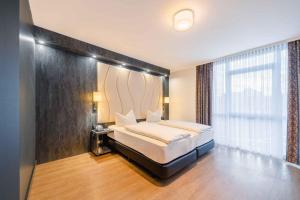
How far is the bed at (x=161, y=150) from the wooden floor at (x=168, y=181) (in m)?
0.19

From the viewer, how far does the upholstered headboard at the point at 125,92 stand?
3570 millimetres

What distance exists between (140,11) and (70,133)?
2904 millimetres

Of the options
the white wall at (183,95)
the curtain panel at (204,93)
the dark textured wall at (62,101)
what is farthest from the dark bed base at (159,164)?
the white wall at (183,95)

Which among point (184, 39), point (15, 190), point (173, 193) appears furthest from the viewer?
point (184, 39)

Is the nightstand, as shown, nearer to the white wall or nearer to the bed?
the bed

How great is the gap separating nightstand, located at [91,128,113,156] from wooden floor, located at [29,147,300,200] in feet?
0.78

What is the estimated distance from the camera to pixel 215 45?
10.3 ft

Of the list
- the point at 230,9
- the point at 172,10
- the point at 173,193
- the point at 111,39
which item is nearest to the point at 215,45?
the point at 230,9

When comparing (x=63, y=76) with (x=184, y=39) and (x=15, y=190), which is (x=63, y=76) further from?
(x=184, y=39)

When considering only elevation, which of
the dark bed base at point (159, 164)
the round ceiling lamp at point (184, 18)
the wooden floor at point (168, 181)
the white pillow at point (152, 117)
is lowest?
the wooden floor at point (168, 181)

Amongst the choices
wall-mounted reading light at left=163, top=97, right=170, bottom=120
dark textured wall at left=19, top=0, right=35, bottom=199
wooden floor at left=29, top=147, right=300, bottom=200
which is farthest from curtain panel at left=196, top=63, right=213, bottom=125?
dark textured wall at left=19, top=0, right=35, bottom=199

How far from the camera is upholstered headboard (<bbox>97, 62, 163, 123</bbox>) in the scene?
3.57 metres

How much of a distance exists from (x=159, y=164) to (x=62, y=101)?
247 cm

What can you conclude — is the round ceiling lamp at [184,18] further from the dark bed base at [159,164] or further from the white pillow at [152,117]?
the white pillow at [152,117]
